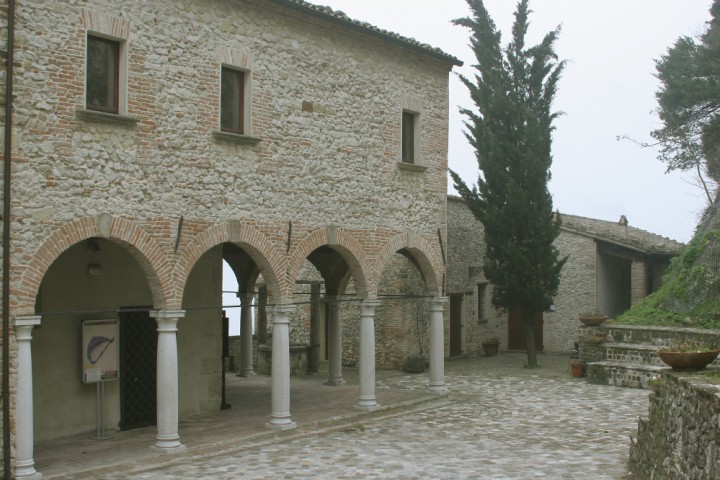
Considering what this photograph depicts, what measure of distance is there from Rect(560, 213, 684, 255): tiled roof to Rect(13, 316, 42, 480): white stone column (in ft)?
67.5

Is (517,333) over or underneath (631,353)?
underneath

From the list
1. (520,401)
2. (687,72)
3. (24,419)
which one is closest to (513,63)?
(687,72)

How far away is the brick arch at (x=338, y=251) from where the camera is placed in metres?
13.6

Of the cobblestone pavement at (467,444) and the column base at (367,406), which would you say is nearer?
the cobblestone pavement at (467,444)

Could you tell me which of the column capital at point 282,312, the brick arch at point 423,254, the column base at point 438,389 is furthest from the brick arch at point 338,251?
the column base at point 438,389

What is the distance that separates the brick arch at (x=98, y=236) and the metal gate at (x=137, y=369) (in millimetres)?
1972

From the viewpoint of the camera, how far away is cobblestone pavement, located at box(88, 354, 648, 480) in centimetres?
1039

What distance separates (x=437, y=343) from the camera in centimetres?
1684

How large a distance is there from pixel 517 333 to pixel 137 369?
57.7ft

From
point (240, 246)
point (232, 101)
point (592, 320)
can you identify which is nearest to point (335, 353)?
point (240, 246)

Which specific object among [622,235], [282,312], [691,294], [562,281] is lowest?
[282,312]

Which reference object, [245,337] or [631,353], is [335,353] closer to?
[245,337]

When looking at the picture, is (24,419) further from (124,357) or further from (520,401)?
(520,401)

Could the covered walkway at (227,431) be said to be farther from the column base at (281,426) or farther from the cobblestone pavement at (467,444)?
the cobblestone pavement at (467,444)
